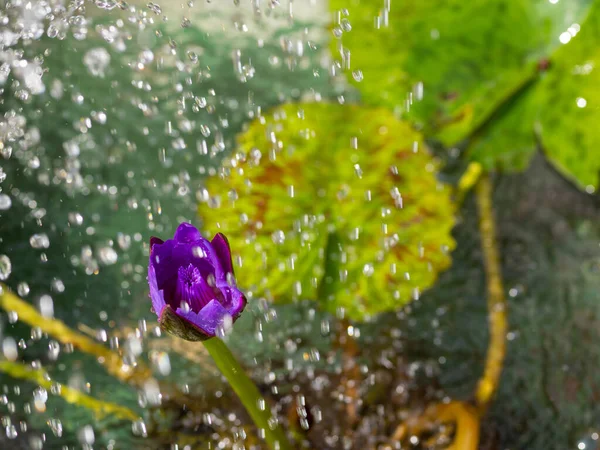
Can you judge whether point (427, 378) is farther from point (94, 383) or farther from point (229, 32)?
point (229, 32)

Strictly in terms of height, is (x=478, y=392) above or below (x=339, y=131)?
below

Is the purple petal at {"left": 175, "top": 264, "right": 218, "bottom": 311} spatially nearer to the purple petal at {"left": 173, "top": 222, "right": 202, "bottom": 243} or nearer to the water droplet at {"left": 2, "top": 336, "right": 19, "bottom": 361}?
the purple petal at {"left": 173, "top": 222, "right": 202, "bottom": 243}

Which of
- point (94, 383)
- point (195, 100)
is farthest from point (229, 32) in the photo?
point (94, 383)

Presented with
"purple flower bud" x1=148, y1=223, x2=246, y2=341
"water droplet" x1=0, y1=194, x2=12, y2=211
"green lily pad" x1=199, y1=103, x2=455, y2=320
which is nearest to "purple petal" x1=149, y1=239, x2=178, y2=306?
"purple flower bud" x1=148, y1=223, x2=246, y2=341

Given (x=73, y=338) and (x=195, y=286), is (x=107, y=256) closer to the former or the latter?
(x=73, y=338)

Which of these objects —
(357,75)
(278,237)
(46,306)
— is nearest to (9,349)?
(46,306)

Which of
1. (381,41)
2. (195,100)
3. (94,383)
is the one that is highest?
(381,41)
